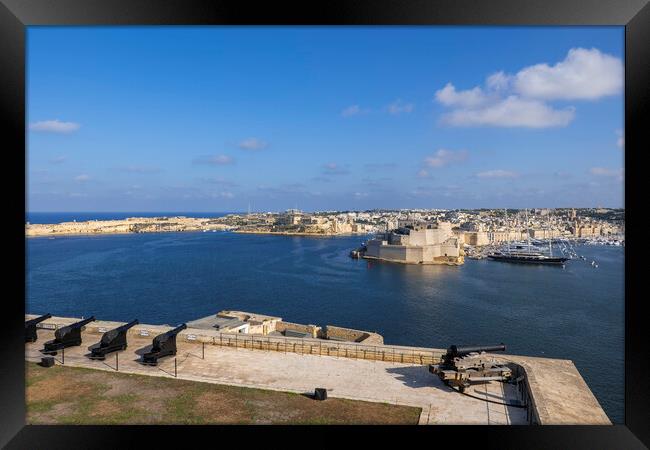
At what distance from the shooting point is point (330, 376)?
7.22 metres

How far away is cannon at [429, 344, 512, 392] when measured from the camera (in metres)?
6.74

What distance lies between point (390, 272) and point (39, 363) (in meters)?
35.1

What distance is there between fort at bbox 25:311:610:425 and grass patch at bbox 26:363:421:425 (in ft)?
1.07

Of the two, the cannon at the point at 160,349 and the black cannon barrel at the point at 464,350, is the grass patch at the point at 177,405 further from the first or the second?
the black cannon barrel at the point at 464,350

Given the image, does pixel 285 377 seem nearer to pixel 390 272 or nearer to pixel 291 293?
pixel 291 293

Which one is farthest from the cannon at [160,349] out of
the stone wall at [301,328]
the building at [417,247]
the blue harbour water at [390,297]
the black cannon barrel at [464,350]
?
the building at [417,247]

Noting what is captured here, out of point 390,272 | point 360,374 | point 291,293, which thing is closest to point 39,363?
point 360,374

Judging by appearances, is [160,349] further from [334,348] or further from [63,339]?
[334,348]

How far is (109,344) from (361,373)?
476 cm

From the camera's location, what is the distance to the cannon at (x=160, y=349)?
25.0 feet

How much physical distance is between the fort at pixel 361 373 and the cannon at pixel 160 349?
0.48 feet

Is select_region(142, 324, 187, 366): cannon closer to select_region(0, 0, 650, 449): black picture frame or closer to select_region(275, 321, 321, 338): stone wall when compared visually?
select_region(0, 0, 650, 449): black picture frame

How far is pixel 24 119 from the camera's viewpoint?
365cm

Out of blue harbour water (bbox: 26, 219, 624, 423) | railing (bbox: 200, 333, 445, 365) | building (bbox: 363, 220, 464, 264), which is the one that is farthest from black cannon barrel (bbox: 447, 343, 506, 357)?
building (bbox: 363, 220, 464, 264)
